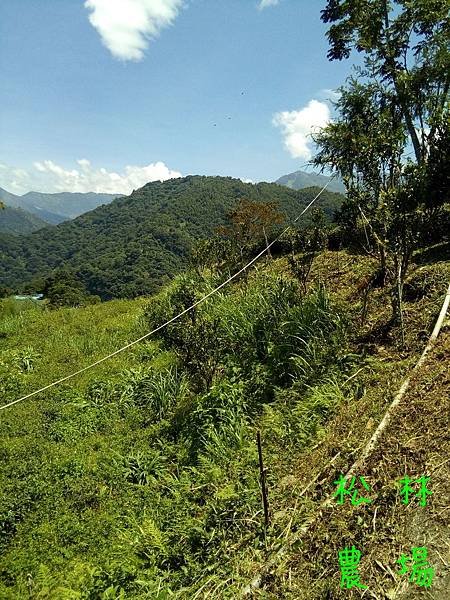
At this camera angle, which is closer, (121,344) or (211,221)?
(121,344)

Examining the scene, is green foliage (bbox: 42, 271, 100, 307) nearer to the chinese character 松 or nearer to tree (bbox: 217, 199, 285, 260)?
tree (bbox: 217, 199, 285, 260)

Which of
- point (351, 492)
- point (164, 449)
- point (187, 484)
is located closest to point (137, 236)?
point (164, 449)

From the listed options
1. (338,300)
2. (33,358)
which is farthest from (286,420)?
(33,358)

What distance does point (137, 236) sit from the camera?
110 meters

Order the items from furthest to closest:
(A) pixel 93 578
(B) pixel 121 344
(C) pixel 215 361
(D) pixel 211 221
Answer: (D) pixel 211 221, (B) pixel 121 344, (C) pixel 215 361, (A) pixel 93 578

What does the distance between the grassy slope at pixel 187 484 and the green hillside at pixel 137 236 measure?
5456 centimetres

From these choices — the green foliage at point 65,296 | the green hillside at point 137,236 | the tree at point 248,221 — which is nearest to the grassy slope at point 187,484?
the tree at point 248,221

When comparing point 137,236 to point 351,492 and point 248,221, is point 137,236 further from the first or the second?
point 351,492

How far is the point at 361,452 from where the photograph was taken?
9.68 feet

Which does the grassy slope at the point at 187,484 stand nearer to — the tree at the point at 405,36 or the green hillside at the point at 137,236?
the tree at the point at 405,36

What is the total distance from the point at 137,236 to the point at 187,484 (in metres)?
110

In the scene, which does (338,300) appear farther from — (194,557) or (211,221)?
(211,221)

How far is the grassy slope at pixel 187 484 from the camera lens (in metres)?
2.59

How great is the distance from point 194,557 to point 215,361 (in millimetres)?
3152
